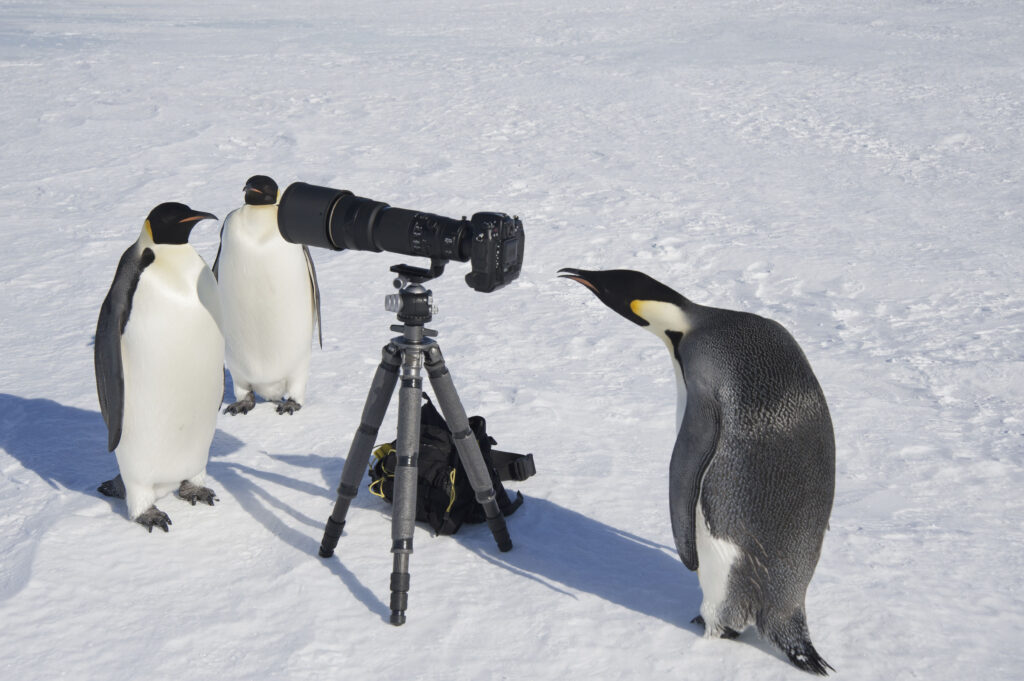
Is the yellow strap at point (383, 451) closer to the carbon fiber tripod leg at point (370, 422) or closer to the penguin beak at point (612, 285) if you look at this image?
the carbon fiber tripod leg at point (370, 422)

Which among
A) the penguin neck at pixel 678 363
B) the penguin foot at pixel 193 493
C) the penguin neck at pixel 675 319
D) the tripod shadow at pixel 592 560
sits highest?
the penguin neck at pixel 675 319

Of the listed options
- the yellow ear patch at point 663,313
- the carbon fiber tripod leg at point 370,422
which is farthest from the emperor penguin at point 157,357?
the yellow ear patch at point 663,313

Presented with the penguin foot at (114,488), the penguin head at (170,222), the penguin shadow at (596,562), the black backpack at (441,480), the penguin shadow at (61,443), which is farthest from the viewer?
the penguin shadow at (61,443)

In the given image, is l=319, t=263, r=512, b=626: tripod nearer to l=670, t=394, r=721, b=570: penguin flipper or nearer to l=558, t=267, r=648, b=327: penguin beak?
l=558, t=267, r=648, b=327: penguin beak

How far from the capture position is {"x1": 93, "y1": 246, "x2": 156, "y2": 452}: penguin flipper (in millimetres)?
2504

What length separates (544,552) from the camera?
2535 mm

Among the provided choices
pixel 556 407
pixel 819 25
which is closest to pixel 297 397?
pixel 556 407

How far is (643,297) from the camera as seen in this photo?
2.16 meters

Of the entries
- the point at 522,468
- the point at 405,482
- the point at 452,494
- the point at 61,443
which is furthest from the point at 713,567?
the point at 61,443

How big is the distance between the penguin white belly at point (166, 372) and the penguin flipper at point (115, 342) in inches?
0.9

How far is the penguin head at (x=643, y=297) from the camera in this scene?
2156 mm

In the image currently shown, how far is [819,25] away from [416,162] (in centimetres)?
665

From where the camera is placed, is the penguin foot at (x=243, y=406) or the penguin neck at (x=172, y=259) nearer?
the penguin neck at (x=172, y=259)

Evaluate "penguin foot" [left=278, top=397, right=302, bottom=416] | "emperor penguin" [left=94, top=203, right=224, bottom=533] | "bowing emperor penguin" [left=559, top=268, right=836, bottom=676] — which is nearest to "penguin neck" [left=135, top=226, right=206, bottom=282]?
"emperor penguin" [left=94, top=203, right=224, bottom=533]
